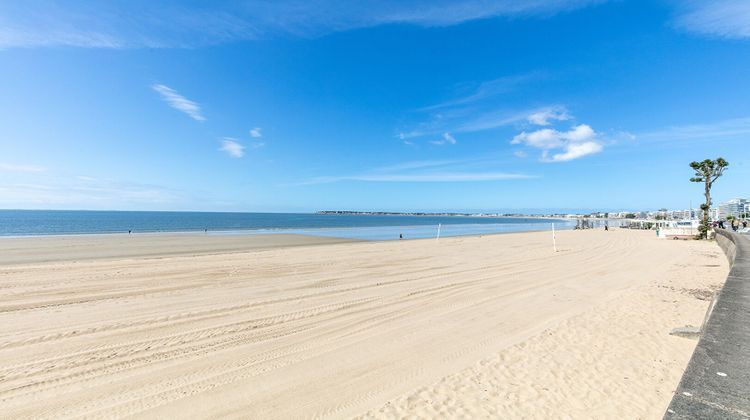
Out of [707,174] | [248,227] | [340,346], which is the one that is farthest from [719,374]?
[248,227]

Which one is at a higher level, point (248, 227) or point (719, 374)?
point (719, 374)

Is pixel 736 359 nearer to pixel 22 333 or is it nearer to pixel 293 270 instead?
pixel 22 333

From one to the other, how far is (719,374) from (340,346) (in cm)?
452

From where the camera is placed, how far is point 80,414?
11.8 ft

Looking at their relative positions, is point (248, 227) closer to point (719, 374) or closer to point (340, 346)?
point (340, 346)

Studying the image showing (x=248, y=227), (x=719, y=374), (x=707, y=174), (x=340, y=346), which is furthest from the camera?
(x=248, y=227)

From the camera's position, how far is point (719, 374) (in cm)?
292

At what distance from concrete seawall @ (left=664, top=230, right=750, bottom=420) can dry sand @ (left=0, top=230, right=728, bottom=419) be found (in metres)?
0.88

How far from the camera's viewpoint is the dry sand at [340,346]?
12.7 feet

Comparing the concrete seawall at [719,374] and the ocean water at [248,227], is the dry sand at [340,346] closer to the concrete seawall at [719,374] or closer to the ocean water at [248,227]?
the concrete seawall at [719,374]

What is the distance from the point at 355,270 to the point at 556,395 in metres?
9.74

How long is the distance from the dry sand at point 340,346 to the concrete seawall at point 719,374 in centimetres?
88

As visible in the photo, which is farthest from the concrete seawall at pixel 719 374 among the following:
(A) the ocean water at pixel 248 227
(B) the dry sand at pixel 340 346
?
(A) the ocean water at pixel 248 227

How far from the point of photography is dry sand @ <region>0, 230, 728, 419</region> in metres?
3.87
